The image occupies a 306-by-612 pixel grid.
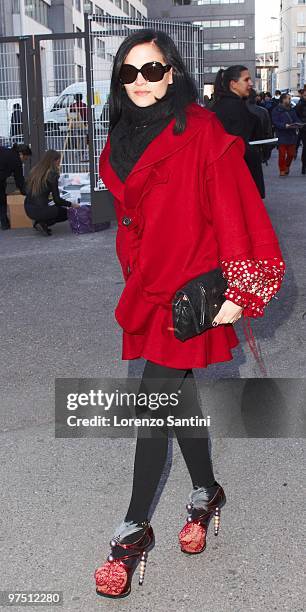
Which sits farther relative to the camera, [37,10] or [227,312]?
[37,10]

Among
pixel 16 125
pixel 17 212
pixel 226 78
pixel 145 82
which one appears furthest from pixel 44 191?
pixel 145 82

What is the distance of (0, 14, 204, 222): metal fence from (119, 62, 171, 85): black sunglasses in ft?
27.6

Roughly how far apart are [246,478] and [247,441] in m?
0.46

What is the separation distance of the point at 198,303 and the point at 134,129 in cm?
63

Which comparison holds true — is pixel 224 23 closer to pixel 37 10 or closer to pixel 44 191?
pixel 37 10

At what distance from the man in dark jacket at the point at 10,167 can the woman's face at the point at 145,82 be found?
927 cm

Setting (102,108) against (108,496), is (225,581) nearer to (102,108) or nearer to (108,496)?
(108,496)

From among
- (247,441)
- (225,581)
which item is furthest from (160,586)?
(247,441)

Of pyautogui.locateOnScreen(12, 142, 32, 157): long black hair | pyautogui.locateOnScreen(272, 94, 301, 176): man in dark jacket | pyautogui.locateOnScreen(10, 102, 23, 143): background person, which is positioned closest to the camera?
pyautogui.locateOnScreen(12, 142, 32, 157): long black hair

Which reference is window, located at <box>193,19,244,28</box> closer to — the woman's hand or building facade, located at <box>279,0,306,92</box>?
building facade, located at <box>279,0,306,92</box>

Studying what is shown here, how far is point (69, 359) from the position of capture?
18.8 feet

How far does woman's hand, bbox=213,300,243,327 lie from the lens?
2727 mm

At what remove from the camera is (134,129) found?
2830 millimetres

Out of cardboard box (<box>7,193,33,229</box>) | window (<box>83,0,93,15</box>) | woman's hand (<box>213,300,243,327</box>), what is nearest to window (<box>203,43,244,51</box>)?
window (<box>83,0,93,15</box>)
